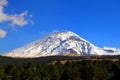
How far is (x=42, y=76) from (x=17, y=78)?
13.0 metres

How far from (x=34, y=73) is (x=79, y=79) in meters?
23.4

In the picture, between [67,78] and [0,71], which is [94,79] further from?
[0,71]

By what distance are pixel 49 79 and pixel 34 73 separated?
846 centimetres

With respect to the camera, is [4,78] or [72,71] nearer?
[4,78]

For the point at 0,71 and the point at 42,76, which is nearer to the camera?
the point at 0,71

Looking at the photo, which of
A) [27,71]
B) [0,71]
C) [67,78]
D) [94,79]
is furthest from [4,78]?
[94,79]

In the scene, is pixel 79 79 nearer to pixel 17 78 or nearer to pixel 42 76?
pixel 42 76

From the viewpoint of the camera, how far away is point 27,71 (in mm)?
198125

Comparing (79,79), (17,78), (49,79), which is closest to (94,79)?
(79,79)

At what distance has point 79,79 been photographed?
195875 millimetres

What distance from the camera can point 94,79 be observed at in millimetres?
199250

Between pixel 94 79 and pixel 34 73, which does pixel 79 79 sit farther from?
pixel 34 73

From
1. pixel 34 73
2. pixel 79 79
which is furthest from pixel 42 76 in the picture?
pixel 79 79

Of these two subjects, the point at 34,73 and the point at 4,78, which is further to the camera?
the point at 34,73
